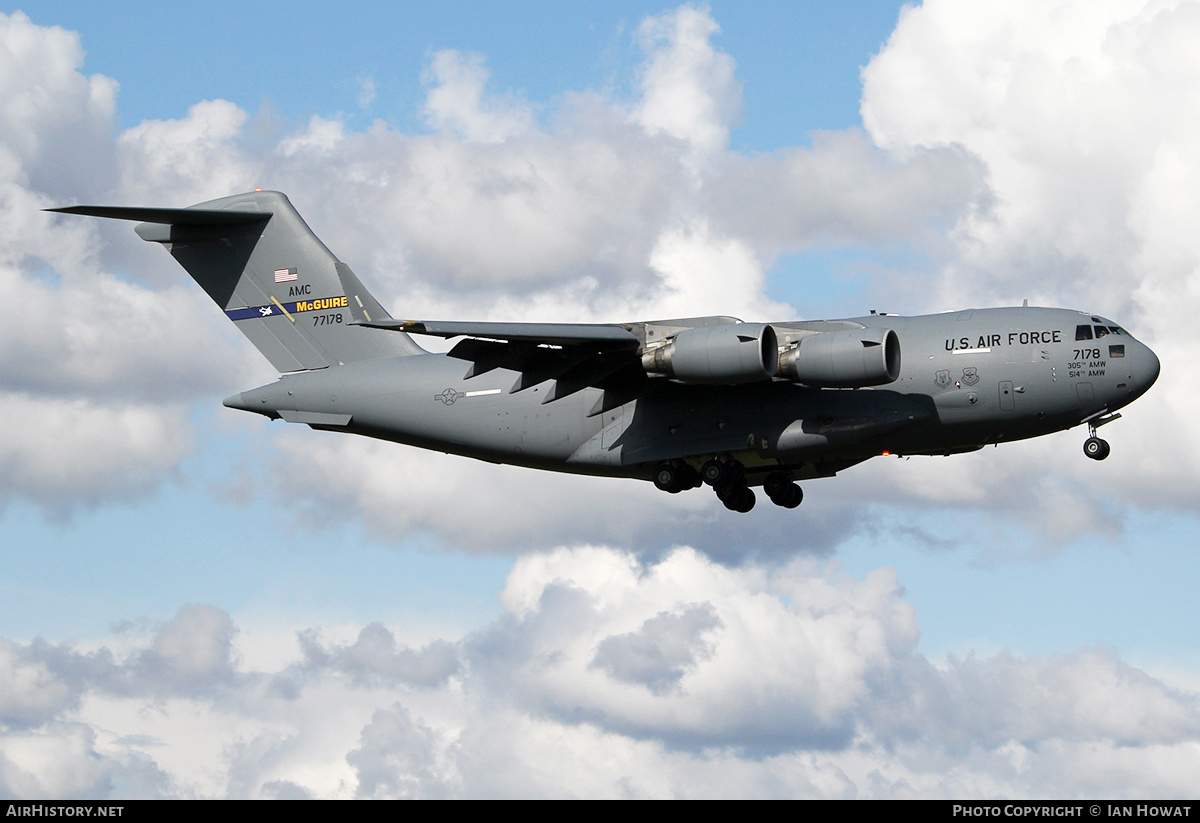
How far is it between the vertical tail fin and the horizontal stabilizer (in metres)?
0.02

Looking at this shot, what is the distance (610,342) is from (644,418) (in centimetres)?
190

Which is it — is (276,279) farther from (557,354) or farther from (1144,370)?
(1144,370)

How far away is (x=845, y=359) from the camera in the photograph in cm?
1845

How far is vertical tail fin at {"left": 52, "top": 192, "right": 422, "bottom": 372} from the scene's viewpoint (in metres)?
23.7

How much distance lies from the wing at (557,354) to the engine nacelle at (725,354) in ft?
2.63

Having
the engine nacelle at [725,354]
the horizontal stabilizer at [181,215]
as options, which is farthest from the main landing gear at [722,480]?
the horizontal stabilizer at [181,215]

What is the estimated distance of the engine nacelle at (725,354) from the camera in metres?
18.5

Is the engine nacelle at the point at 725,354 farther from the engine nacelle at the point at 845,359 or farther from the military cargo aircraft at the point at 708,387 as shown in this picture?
the engine nacelle at the point at 845,359

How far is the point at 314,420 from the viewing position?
22688 millimetres

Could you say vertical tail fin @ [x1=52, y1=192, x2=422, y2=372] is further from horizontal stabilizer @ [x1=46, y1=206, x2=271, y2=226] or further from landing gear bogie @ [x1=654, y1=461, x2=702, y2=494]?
landing gear bogie @ [x1=654, y1=461, x2=702, y2=494]
